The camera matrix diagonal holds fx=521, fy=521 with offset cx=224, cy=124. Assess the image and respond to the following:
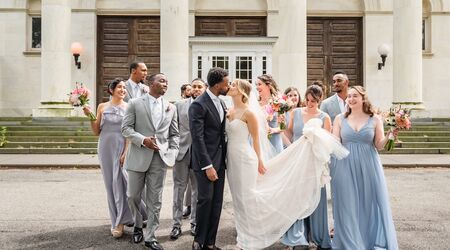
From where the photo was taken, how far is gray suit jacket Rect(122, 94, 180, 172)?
6824 mm

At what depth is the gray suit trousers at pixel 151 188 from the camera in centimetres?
677

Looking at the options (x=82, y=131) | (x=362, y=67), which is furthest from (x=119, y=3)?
(x=362, y=67)

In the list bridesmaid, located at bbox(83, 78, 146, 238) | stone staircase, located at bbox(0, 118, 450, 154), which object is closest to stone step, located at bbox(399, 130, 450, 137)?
stone staircase, located at bbox(0, 118, 450, 154)

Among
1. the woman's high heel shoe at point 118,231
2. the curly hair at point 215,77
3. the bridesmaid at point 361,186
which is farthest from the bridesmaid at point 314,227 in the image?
the woman's high heel shoe at point 118,231

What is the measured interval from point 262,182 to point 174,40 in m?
14.5

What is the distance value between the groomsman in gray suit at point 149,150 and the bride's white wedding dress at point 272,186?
1.00 m

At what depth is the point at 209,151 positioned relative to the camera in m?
6.34

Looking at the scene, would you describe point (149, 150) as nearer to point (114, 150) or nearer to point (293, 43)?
point (114, 150)

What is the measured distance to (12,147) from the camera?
1973 centimetres

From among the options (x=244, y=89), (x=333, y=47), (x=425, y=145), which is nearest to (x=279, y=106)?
(x=244, y=89)

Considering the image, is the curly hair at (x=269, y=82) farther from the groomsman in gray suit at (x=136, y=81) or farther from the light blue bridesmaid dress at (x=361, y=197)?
the groomsman in gray suit at (x=136, y=81)

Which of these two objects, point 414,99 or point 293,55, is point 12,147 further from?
point 414,99

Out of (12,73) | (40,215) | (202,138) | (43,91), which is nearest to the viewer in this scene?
(202,138)

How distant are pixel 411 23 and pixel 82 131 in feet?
47.3
